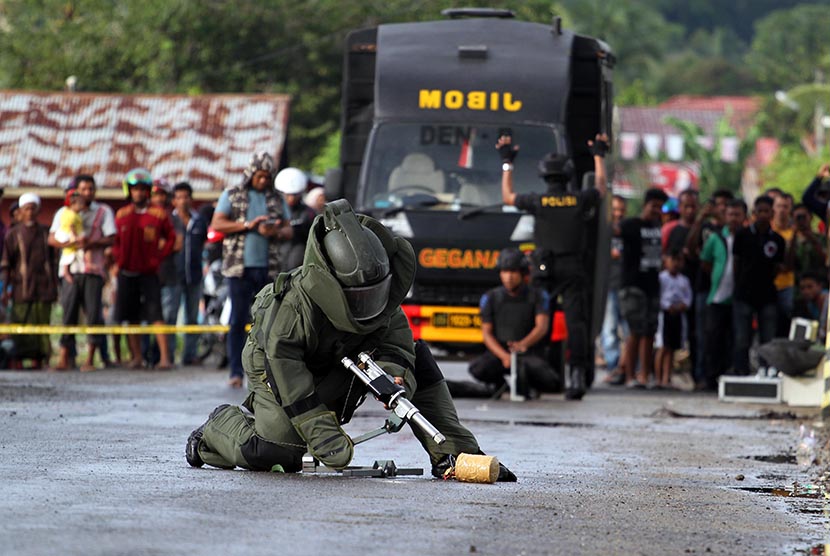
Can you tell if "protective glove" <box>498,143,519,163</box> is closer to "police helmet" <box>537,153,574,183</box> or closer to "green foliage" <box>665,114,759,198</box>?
"police helmet" <box>537,153,574,183</box>

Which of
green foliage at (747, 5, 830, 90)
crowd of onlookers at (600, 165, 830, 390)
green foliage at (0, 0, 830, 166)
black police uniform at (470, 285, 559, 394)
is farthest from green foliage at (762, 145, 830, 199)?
green foliage at (747, 5, 830, 90)

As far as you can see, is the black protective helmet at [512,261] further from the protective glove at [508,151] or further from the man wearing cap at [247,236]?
the man wearing cap at [247,236]

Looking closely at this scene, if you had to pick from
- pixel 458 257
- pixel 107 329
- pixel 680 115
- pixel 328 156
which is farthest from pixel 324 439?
pixel 680 115

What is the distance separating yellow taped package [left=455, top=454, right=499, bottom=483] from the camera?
805 centimetres

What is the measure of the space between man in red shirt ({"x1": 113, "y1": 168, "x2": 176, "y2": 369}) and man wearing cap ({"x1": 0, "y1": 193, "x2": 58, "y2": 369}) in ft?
2.41

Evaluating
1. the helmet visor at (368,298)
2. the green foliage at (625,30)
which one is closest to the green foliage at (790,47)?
the green foliage at (625,30)

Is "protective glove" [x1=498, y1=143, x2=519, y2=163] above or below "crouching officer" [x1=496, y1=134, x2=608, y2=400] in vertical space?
above

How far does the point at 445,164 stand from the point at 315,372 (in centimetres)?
892

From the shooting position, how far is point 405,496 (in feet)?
24.1

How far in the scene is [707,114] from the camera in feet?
346

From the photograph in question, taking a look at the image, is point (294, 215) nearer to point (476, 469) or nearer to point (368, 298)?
point (476, 469)

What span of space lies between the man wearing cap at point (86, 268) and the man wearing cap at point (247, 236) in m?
2.92

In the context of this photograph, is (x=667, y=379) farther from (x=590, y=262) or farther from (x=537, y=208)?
(x=537, y=208)

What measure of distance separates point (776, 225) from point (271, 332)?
37.7ft
